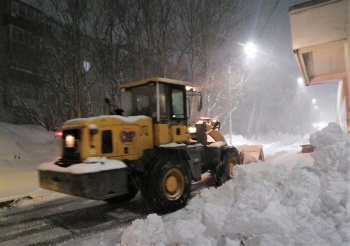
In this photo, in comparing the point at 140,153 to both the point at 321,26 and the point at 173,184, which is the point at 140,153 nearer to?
the point at 173,184

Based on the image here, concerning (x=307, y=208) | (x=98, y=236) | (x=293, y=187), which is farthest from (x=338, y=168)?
(x=98, y=236)

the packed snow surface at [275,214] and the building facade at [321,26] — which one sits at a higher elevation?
the building facade at [321,26]

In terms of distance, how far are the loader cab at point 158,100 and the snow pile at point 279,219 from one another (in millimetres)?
2677

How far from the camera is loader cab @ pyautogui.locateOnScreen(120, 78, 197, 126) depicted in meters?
6.62

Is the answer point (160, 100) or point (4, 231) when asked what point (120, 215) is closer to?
point (4, 231)

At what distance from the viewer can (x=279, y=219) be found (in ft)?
11.9

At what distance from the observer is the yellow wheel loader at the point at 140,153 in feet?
16.9

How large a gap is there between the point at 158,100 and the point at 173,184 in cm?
192

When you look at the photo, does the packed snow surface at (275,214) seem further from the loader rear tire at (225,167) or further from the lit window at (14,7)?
the lit window at (14,7)

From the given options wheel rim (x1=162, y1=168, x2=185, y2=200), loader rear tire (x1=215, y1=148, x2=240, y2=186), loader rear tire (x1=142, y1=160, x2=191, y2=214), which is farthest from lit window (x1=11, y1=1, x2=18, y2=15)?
wheel rim (x1=162, y1=168, x2=185, y2=200)

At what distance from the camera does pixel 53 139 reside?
16.6 m

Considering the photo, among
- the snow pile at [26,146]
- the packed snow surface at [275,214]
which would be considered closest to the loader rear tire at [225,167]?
the packed snow surface at [275,214]

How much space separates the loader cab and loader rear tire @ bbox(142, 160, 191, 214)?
115 centimetres

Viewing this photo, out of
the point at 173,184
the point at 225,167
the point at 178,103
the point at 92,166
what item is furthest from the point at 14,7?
the point at 173,184
